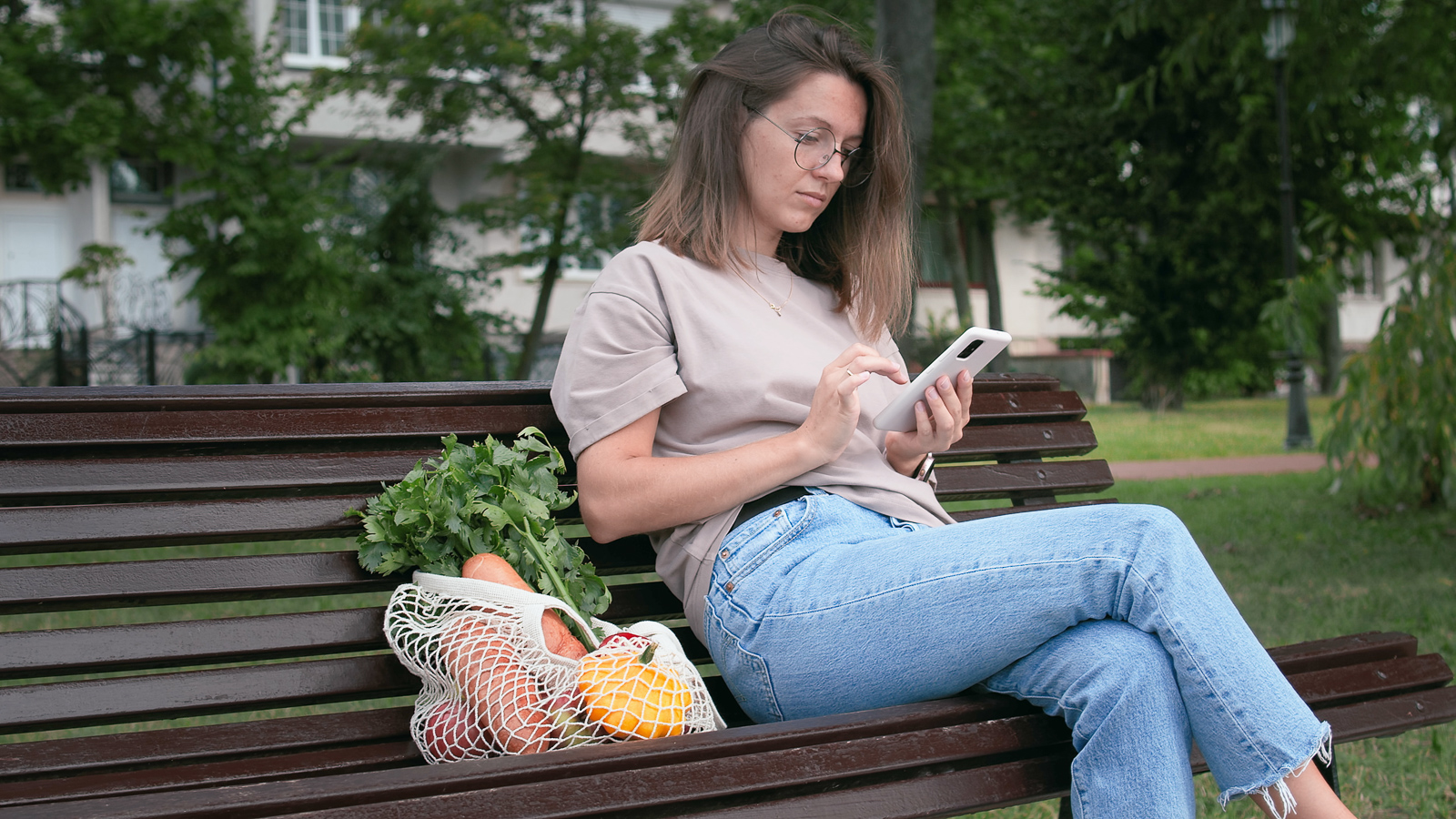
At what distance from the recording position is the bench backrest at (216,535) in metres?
1.98

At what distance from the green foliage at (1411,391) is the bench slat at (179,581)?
5981 millimetres

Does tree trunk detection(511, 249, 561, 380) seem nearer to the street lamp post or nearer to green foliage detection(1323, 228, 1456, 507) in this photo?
the street lamp post

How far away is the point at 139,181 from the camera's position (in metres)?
17.7

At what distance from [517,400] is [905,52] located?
12.3 ft

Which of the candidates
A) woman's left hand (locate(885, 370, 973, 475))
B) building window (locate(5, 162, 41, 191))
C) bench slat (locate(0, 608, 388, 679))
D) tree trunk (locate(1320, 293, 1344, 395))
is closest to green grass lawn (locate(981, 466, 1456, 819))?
woman's left hand (locate(885, 370, 973, 475))

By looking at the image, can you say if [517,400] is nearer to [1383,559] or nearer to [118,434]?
[118,434]

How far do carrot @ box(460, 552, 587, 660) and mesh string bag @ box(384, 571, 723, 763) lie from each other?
0.04 metres

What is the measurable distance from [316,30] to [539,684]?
18.5 m

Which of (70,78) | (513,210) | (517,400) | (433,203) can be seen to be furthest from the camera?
(433,203)

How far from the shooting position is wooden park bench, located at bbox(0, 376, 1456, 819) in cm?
155

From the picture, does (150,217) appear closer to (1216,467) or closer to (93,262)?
(93,262)

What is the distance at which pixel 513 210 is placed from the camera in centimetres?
1295

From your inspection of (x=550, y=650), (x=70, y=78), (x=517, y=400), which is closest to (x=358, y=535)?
(x=517, y=400)

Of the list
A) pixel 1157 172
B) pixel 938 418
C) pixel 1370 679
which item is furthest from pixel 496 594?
pixel 1157 172
